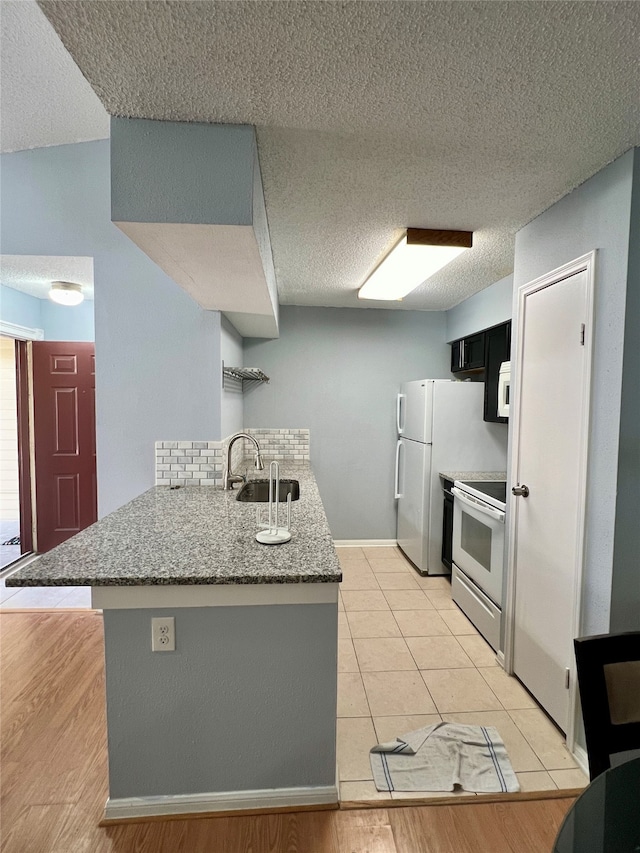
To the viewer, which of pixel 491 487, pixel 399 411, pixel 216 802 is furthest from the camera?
pixel 399 411

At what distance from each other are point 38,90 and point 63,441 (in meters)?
2.61

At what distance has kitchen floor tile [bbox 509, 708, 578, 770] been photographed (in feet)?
5.63

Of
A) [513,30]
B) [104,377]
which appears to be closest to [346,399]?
[104,377]

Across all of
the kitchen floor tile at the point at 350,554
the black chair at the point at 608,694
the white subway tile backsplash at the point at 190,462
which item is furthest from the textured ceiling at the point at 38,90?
the kitchen floor tile at the point at 350,554

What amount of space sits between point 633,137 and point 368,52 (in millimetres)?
1025

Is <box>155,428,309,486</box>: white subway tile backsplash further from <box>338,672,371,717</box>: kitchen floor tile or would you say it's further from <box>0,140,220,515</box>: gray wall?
<box>338,672,371,717</box>: kitchen floor tile

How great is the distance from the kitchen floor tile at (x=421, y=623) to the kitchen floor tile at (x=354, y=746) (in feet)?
2.77

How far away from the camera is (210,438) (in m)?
2.83

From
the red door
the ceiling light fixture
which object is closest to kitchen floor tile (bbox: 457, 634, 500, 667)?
the red door

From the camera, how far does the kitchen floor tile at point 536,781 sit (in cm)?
159

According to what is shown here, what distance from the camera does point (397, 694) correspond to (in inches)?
83.0

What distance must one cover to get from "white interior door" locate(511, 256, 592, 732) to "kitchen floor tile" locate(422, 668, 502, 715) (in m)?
0.21

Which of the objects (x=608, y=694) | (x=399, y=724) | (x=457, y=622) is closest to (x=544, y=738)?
(x=399, y=724)

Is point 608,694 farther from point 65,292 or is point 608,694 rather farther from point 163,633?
point 65,292
